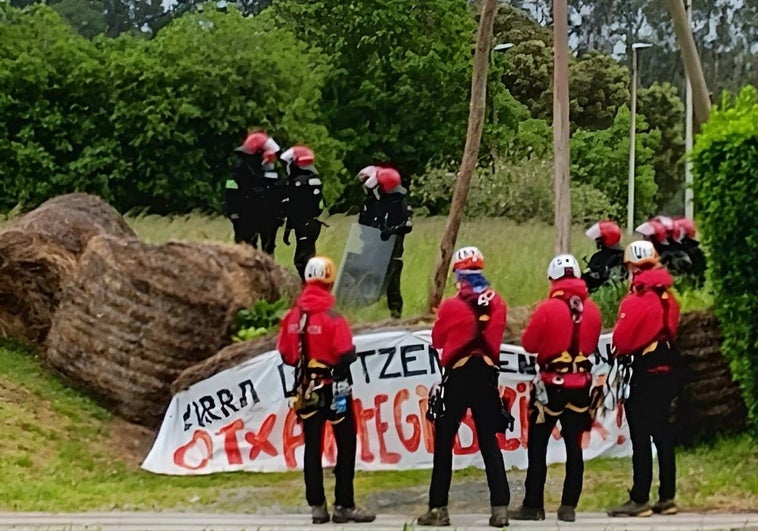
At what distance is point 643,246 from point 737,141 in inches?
76.4

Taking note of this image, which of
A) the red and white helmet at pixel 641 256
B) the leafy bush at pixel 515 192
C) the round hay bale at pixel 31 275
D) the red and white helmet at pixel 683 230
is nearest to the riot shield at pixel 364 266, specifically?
the red and white helmet at pixel 683 230

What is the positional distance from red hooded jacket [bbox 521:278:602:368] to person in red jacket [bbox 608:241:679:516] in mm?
377

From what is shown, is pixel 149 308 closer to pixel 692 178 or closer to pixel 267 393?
pixel 267 393

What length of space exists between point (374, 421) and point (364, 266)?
133 inches

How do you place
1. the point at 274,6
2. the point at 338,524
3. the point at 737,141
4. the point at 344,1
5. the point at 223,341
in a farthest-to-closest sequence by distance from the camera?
the point at 274,6, the point at 344,1, the point at 223,341, the point at 737,141, the point at 338,524

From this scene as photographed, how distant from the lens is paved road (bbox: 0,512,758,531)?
8.09 m

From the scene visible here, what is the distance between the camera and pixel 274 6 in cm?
4144

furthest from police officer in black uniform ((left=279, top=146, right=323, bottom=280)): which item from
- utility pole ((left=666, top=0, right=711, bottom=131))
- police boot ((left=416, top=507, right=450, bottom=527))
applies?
police boot ((left=416, top=507, right=450, bottom=527))

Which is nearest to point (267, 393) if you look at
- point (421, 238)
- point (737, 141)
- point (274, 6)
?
point (737, 141)

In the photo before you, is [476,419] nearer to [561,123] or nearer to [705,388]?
[705,388]

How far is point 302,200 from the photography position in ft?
46.4

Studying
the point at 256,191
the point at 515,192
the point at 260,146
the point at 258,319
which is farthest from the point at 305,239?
the point at 515,192

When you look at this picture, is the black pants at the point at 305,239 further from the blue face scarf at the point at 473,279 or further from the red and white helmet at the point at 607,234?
the blue face scarf at the point at 473,279

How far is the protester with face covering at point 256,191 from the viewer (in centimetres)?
1441
